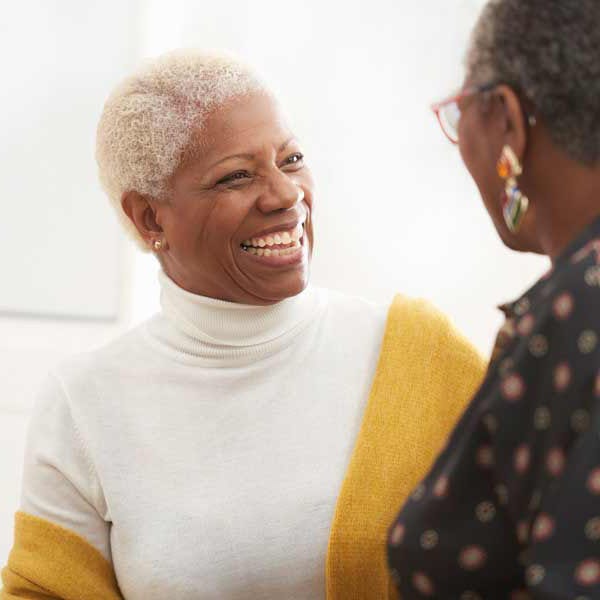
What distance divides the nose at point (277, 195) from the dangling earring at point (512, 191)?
70cm

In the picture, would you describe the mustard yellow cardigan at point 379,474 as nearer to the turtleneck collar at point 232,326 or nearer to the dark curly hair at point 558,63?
the turtleneck collar at point 232,326

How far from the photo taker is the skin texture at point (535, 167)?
0.96 metres

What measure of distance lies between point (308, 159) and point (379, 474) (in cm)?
117

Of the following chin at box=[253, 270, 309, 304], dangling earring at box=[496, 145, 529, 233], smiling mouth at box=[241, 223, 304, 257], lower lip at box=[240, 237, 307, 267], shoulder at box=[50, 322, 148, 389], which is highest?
dangling earring at box=[496, 145, 529, 233]

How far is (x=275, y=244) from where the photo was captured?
176 cm

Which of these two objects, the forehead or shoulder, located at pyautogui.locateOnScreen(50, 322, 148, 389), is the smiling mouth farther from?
shoulder, located at pyautogui.locateOnScreen(50, 322, 148, 389)

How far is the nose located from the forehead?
2.6 inches

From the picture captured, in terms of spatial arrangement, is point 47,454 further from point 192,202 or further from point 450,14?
point 450,14

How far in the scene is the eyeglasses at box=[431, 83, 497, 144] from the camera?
1.02 m

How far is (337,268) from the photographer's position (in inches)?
103

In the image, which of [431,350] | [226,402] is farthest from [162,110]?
[431,350]

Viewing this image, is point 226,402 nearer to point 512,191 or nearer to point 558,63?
point 512,191

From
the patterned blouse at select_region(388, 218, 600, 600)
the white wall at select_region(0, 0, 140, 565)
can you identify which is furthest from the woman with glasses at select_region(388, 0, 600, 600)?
the white wall at select_region(0, 0, 140, 565)

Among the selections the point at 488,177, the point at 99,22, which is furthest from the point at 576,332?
the point at 99,22
